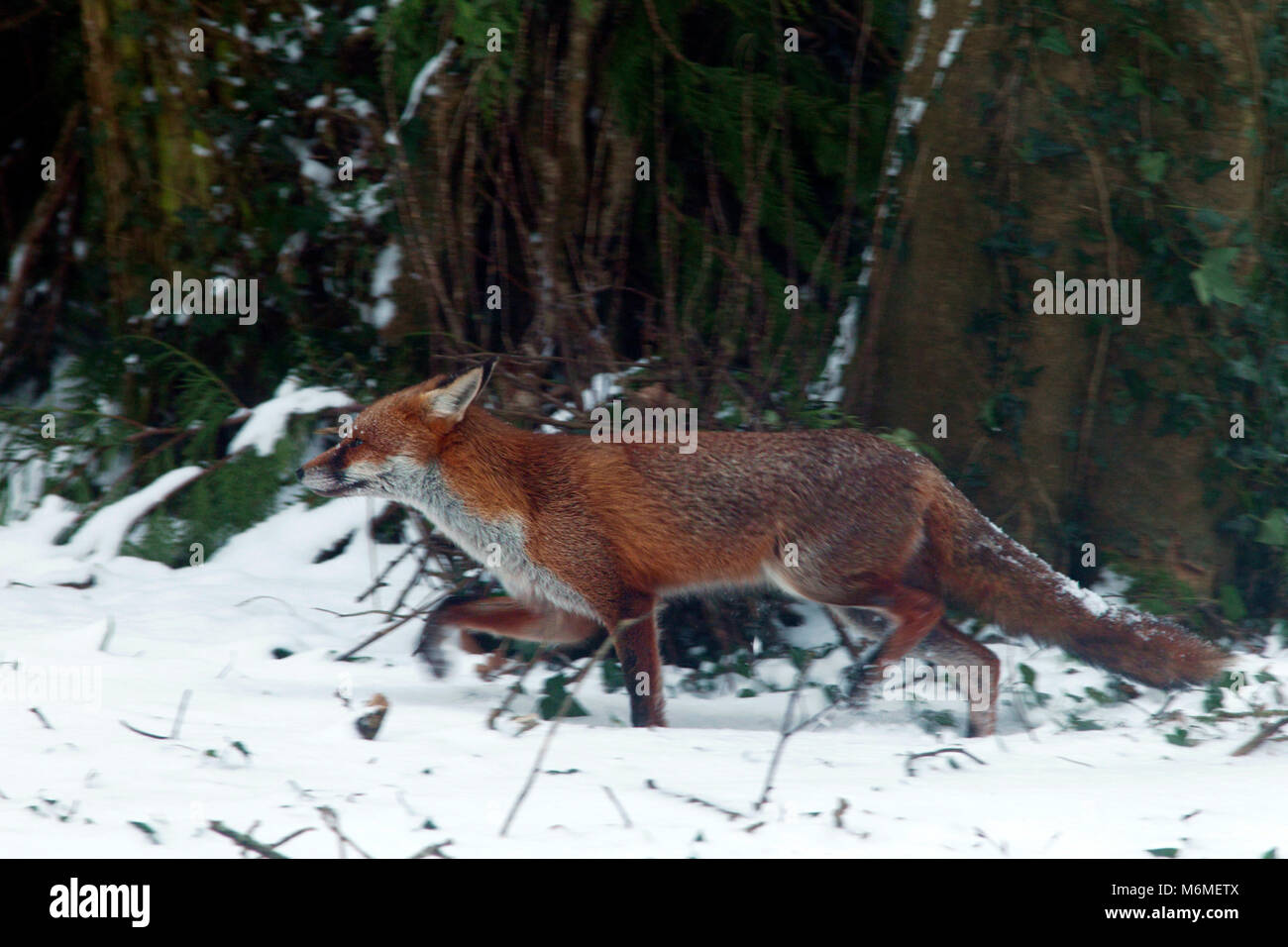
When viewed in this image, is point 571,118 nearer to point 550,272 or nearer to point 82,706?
point 550,272

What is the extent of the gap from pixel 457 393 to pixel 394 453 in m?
0.37

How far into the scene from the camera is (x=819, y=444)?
4996mm

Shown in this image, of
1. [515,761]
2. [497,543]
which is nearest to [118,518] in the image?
[497,543]

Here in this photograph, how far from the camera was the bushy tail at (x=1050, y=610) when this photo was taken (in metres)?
4.71

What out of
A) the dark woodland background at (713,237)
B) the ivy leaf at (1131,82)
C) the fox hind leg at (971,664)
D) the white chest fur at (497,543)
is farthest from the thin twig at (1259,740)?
the ivy leaf at (1131,82)

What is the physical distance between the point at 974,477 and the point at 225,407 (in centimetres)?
426

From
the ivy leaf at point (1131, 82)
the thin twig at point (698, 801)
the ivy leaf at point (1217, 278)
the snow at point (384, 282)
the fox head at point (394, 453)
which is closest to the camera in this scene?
the thin twig at point (698, 801)

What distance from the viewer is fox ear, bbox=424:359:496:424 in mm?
4836

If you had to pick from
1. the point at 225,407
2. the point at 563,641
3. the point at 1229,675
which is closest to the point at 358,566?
the point at 225,407

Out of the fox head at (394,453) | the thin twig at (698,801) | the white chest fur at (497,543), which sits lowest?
the thin twig at (698,801)

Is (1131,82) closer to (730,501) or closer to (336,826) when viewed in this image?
(730,501)

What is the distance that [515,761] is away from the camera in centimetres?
374

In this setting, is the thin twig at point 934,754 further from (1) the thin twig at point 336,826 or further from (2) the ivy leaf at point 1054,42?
(2) the ivy leaf at point 1054,42

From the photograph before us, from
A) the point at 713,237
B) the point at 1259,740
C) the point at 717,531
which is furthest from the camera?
the point at 713,237
